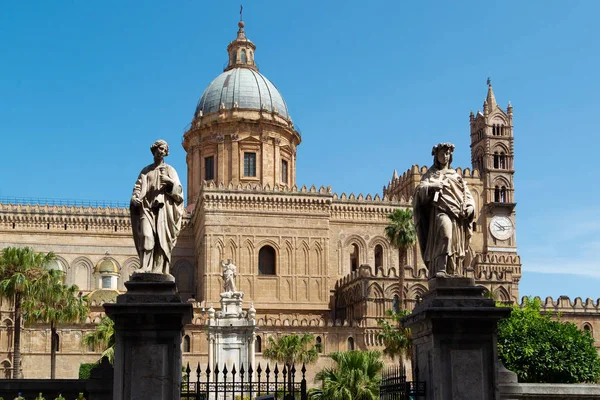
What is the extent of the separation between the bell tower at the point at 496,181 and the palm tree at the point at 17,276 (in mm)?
32580

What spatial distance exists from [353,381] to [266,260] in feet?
105

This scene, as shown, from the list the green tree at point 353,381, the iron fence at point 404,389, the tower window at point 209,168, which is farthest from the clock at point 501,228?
the iron fence at point 404,389

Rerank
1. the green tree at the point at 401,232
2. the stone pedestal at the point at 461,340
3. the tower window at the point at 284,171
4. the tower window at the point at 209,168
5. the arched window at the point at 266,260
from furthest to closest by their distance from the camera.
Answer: the tower window at the point at 284,171 → the tower window at the point at 209,168 → the arched window at the point at 266,260 → the green tree at the point at 401,232 → the stone pedestal at the point at 461,340

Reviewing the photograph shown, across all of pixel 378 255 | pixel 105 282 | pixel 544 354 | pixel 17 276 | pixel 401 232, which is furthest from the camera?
pixel 378 255

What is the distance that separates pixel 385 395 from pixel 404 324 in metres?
1.02

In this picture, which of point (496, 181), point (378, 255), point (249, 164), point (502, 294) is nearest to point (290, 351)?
point (502, 294)

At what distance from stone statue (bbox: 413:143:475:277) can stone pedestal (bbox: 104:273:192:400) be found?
9.34 feet

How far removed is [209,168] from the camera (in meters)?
61.9

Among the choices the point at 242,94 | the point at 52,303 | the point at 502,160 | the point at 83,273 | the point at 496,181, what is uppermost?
the point at 242,94

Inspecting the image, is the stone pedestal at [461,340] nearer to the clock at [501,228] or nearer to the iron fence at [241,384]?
the iron fence at [241,384]

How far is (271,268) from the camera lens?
56.4 m

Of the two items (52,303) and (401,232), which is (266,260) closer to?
(401,232)

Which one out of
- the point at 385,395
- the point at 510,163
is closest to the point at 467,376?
the point at 385,395

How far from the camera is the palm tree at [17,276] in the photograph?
36344 millimetres
